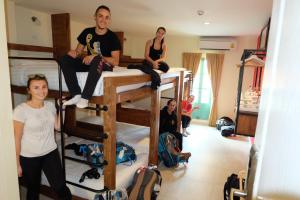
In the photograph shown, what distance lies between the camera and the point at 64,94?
76.0 inches

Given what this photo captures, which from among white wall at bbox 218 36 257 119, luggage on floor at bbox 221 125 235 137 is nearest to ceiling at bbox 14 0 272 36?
white wall at bbox 218 36 257 119

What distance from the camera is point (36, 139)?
5.48ft

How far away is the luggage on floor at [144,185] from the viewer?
2240 millimetres

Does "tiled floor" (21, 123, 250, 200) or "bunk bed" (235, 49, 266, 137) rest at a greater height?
"bunk bed" (235, 49, 266, 137)

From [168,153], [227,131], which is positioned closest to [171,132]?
[168,153]

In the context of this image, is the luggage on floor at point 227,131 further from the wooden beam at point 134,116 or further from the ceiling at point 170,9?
the ceiling at point 170,9

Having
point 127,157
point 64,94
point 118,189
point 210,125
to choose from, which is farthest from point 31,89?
point 210,125

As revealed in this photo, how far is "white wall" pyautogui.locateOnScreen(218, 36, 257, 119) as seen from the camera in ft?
17.4

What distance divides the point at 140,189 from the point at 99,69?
4.71ft

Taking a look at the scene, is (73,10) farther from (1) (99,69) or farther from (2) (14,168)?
(2) (14,168)

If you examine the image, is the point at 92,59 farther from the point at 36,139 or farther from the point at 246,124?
the point at 246,124

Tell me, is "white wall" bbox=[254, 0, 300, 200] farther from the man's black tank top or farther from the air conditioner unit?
the air conditioner unit

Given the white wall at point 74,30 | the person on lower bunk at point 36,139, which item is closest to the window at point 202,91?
the white wall at point 74,30

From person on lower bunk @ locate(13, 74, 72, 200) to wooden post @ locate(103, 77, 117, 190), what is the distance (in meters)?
0.42
